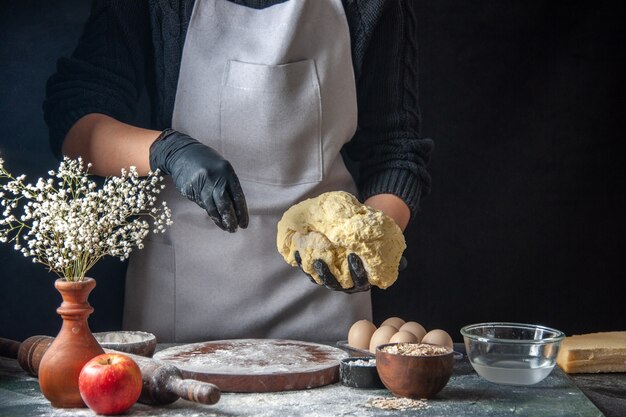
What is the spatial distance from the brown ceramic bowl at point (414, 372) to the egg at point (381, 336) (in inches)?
10.8

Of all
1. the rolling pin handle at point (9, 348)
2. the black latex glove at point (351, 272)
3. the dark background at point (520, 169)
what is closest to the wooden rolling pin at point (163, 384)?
the rolling pin handle at point (9, 348)

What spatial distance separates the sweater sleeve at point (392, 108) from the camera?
2639 millimetres

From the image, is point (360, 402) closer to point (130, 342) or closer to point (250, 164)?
point (130, 342)

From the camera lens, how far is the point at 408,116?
268cm

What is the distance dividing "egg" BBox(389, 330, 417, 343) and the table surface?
133mm

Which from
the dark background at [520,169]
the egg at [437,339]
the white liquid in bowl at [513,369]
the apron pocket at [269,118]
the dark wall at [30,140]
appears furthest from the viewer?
the dark background at [520,169]

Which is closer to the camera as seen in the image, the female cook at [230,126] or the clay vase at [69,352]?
the clay vase at [69,352]

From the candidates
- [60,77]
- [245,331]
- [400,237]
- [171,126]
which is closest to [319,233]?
[400,237]

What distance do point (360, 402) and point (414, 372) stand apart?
0.13 meters

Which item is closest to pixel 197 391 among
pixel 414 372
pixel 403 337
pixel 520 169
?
pixel 414 372

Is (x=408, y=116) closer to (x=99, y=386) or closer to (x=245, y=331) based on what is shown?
(x=245, y=331)

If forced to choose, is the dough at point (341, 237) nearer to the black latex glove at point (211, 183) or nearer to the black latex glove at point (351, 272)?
the black latex glove at point (351, 272)

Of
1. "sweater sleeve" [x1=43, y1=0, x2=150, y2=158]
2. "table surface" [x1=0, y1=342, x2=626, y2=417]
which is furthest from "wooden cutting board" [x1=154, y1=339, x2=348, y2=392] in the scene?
"sweater sleeve" [x1=43, y1=0, x2=150, y2=158]

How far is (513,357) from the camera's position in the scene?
6.52 ft
